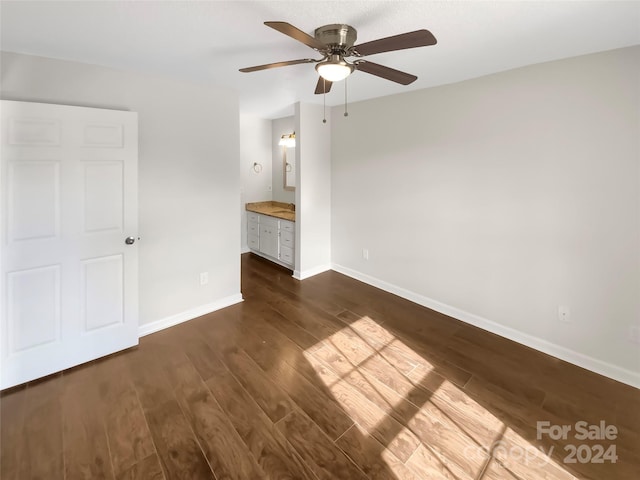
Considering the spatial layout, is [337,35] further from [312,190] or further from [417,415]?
[312,190]

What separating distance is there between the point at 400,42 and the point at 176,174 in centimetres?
233

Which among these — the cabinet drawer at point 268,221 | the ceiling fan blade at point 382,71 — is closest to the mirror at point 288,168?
the cabinet drawer at point 268,221

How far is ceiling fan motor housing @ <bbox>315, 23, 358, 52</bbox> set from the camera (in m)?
1.82

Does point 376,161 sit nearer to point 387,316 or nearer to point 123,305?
point 387,316

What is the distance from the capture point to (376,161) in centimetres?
396

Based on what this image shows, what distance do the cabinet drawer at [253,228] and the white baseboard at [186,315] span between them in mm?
1782

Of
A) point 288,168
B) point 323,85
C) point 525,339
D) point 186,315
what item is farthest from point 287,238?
point 525,339

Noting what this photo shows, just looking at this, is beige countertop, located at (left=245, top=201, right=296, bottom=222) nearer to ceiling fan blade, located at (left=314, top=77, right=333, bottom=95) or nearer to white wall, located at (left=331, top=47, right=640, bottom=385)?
white wall, located at (left=331, top=47, right=640, bottom=385)

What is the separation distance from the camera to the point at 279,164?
5.71 m

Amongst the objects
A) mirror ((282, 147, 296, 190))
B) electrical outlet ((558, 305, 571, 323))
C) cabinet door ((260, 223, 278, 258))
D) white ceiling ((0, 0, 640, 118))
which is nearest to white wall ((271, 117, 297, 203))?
mirror ((282, 147, 296, 190))

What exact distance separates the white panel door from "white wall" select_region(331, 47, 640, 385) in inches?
109

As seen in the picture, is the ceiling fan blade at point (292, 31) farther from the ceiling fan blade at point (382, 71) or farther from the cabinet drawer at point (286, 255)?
the cabinet drawer at point (286, 255)

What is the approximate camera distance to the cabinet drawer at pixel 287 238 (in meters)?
4.57

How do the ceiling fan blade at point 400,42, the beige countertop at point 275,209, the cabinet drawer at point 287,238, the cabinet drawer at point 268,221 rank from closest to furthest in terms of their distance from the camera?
1. the ceiling fan blade at point 400,42
2. the cabinet drawer at point 287,238
3. the beige countertop at point 275,209
4. the cabinet drawer at point 268,221
